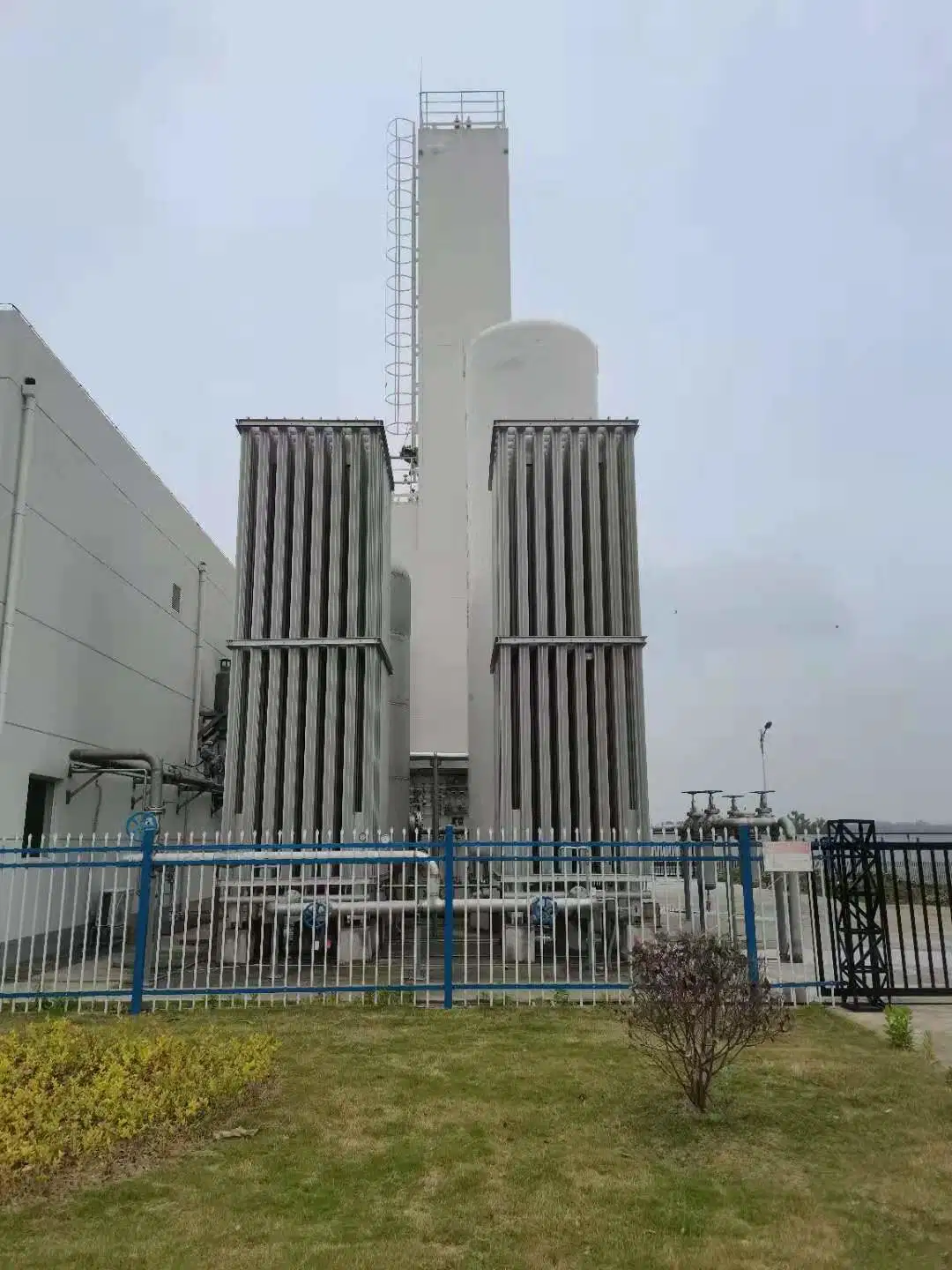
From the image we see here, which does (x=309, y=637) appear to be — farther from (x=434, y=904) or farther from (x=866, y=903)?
(x=866, y=903)

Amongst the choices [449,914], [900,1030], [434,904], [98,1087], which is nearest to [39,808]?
[434,904]

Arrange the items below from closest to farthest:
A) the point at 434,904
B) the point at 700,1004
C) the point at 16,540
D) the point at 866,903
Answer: the point at 700,1004 → the point at 866,903 → the point at 434,904 → the point at 16,540

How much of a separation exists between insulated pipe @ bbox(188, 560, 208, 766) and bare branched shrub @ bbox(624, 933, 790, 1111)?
20.3 metres

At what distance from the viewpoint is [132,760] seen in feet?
61.6

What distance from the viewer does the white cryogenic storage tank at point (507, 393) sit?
20359 mm

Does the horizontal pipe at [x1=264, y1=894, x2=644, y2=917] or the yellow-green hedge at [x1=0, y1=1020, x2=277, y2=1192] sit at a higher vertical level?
the horizontal pipe at [x1=264, y1=894, x2=644, y2=917]

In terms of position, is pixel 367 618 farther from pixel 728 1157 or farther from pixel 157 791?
pixel 728 1157

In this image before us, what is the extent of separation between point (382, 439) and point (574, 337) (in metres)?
5.88

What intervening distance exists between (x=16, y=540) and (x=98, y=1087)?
993cm

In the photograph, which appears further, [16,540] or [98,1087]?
[16,540]

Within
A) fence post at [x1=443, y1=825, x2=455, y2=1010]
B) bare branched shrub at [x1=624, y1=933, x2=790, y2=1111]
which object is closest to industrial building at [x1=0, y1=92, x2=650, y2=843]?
fence post at [x1=443, y1=825, x2=455, y2=1010]

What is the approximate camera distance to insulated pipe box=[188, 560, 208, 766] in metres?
25.7

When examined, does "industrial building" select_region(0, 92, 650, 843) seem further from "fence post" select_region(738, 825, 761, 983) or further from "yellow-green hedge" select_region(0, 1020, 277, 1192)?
"yellow-green hedge" select_region(0, 1020, 277, 1192)

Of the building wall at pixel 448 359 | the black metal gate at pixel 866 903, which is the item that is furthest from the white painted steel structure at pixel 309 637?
the building wall at pixel 448 359
